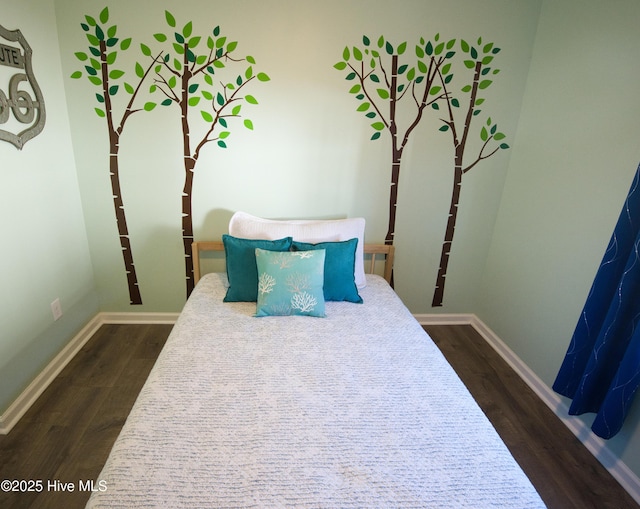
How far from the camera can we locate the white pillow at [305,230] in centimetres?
217

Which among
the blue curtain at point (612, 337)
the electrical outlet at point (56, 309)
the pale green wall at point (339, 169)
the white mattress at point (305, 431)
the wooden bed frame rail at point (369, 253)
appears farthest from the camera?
the wooden bed frame rail at point (369, 253)

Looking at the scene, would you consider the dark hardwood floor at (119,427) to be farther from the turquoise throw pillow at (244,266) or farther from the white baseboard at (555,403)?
the turquoise throw pillow at (244,266)

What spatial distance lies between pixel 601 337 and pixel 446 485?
3.53 feet

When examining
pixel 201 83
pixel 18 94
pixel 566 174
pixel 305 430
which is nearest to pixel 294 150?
pixel 201 83

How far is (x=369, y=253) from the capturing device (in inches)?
101

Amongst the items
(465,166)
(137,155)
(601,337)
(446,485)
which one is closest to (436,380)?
(446,485)

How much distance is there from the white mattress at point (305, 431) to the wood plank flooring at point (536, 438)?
28.1 inches

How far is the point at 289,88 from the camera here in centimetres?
221

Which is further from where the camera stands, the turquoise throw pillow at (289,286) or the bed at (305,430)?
the turquoise throw pillow at (289,286)

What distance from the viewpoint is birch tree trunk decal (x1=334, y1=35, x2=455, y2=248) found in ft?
7.19

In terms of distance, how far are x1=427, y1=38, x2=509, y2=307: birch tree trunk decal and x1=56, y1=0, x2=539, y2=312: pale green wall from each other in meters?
0.05

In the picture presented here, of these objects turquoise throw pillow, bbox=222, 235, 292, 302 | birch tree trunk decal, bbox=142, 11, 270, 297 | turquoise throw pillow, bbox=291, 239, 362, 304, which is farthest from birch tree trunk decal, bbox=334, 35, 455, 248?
turquoise throw pillow, bbox=222, 235, 292, 302

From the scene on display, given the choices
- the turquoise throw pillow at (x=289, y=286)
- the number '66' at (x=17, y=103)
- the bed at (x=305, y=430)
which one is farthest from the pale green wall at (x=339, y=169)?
the bed at (x=305, y=430)

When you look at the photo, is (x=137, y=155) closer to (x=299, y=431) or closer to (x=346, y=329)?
(x=346, y=329)
